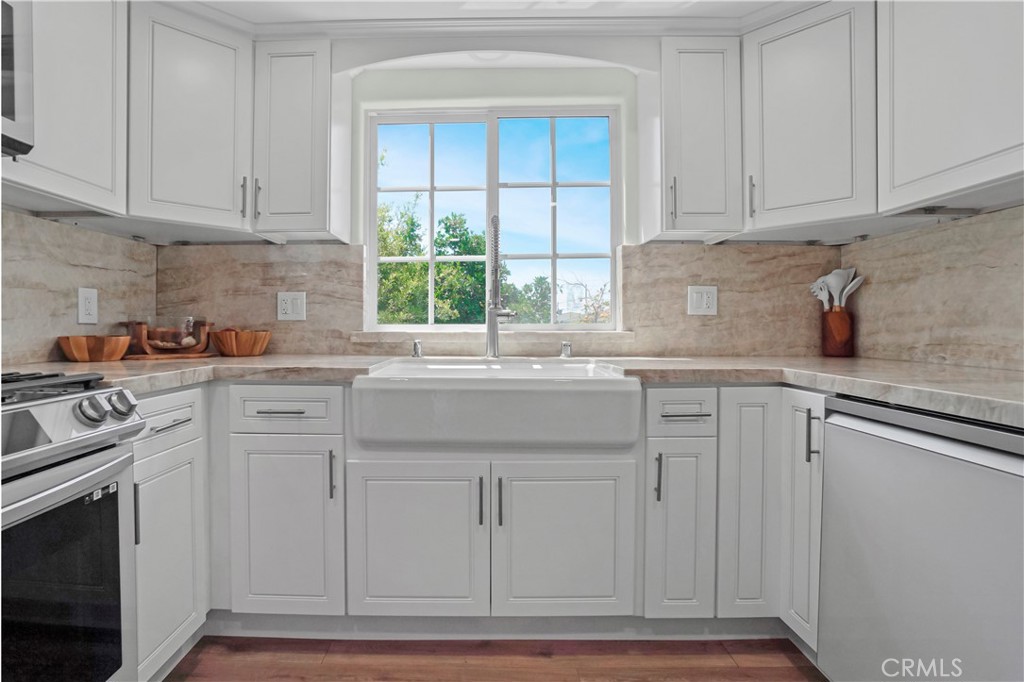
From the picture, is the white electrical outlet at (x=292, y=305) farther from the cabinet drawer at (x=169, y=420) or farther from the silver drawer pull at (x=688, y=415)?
the silver drawer pull at (x=688, y=415)

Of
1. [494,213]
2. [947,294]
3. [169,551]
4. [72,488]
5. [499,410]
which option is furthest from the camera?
[494,213]

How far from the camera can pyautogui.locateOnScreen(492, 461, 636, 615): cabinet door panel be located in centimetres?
167

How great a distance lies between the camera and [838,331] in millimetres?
2129

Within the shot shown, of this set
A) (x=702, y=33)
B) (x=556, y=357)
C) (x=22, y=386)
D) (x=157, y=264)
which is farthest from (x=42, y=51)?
(x=702, y=33)

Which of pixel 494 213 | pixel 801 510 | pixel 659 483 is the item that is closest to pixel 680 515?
pixel 659 483

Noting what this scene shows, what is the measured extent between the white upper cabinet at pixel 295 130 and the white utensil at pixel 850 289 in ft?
6.91

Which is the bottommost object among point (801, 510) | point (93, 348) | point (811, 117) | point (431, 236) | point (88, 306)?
point (801, 510)

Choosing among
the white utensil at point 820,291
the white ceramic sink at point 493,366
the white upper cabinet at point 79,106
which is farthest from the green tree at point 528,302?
the white upper cabinet at point 79,106

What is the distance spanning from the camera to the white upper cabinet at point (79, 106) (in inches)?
54.7

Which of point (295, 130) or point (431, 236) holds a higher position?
point (295, 130)

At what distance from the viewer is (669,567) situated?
5.51 feet

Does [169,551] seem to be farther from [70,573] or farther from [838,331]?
[838,331]

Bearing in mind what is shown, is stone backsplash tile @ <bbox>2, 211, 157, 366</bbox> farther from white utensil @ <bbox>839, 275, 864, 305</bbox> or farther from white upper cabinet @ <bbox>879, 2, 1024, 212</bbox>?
white utensil @ <bbox>839, 275, 864, 305</bbox>

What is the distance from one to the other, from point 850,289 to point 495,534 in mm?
1715
